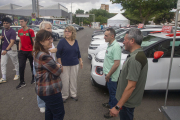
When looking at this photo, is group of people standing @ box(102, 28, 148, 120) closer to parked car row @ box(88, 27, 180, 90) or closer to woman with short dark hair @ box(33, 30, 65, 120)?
woman with short dark hair @ box(33, 30, 65, 120)

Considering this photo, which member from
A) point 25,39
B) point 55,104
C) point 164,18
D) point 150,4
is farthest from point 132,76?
→ point 164,18

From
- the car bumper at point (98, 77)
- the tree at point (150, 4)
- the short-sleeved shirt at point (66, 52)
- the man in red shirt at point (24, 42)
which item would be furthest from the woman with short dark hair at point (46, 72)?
the tree at point (150, 4)

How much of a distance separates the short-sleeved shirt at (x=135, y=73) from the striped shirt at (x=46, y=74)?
0.87 meters

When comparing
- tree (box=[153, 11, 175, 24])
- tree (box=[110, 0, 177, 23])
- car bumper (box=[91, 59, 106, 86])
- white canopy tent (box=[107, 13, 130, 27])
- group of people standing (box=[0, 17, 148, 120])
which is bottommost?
car bumper (box=[91, 59, 106, 86])

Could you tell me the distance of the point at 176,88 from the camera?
11.3 feet

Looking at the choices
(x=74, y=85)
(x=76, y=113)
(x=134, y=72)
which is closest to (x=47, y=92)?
(x=134, y=72)

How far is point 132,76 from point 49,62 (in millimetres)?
1014

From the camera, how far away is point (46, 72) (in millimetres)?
1840

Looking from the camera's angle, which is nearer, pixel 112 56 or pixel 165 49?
pixel 112 56

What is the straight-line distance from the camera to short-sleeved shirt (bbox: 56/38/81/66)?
312 centimetres

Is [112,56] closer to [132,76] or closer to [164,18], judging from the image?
[132,76]

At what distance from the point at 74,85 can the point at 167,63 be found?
2.26m

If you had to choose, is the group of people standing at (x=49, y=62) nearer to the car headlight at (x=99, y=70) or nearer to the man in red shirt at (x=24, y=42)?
the man in red shirt at (x=24, y=42)

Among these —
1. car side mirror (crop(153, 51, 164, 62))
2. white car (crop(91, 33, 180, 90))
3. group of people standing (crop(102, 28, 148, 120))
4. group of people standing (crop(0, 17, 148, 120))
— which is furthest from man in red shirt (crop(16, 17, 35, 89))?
car side mirror (crop(153, 51, 164, 62))
